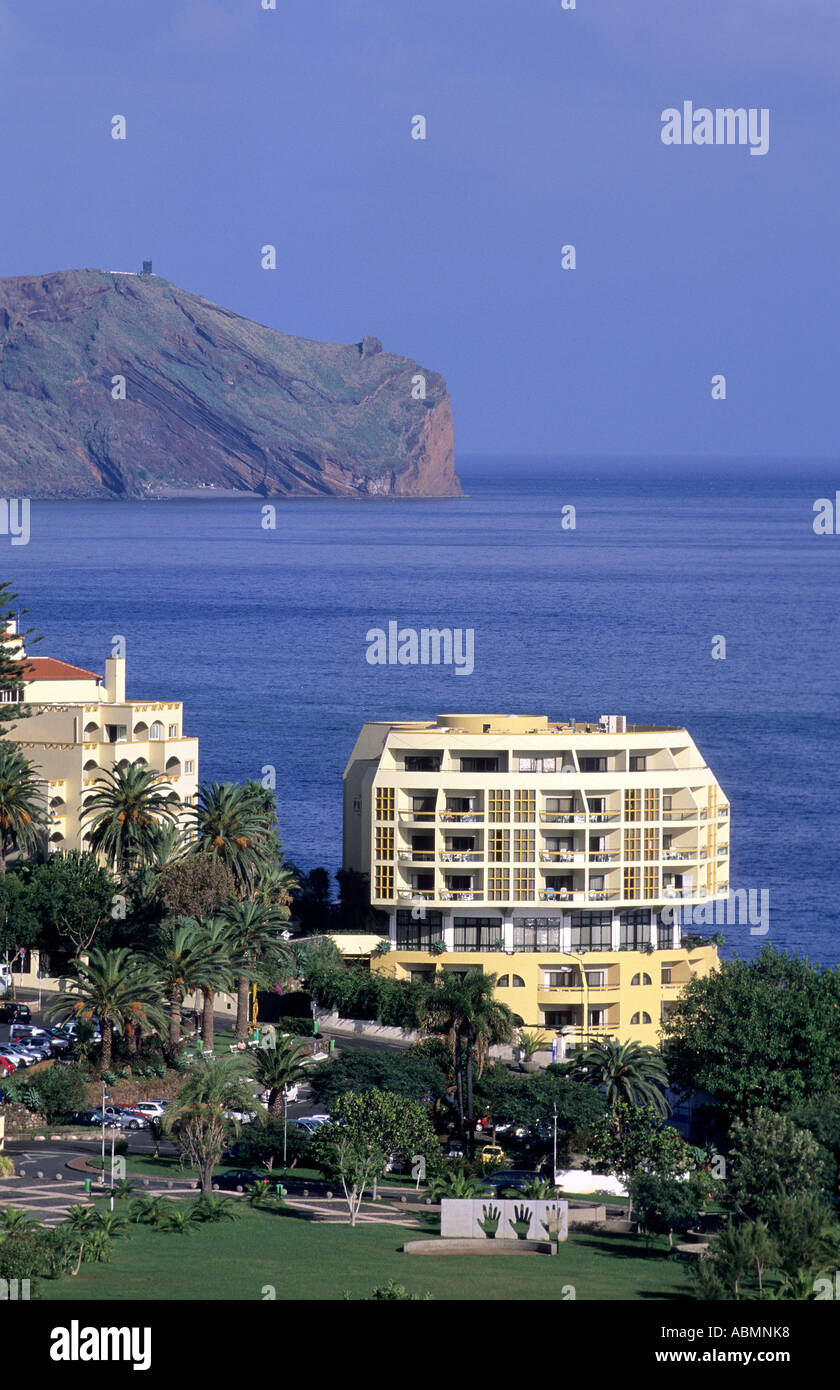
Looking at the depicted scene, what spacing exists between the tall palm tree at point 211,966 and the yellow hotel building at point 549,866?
13.4m

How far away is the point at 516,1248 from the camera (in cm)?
6278

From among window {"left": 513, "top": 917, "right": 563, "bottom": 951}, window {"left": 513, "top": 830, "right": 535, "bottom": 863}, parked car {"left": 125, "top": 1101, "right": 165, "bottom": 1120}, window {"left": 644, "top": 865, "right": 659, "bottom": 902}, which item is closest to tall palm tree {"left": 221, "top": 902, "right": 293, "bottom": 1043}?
parked car {"left": 125, "top": 1101, "right": 165, "bottom": 1120}

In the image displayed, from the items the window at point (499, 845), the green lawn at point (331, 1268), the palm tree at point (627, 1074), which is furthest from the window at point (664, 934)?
the green lawn at point (331, 1268)

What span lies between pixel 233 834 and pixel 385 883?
33.8 feet

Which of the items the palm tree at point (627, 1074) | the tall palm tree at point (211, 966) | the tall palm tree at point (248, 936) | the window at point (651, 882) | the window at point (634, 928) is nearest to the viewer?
the palm tree at point (627, 1074)

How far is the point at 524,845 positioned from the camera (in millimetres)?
95938

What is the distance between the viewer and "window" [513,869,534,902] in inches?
3760

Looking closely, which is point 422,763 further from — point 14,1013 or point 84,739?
point 14,1013

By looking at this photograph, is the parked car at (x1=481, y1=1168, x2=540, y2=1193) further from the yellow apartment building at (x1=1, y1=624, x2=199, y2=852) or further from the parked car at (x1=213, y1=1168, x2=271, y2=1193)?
the yellow apartment building at (x1=1, y1=624, x2=199, y2=852)

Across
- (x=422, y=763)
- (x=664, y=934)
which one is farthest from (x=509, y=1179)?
(x=422, y=763)

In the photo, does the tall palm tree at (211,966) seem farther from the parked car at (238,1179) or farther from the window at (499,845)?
the window at (499,845)

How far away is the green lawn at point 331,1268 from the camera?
56.2m

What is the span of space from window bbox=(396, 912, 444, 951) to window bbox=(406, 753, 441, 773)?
5.60m
